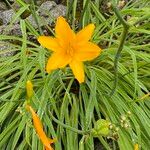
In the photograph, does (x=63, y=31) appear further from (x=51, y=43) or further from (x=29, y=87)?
(x=29, y=87)

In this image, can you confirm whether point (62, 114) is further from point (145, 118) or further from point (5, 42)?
point (5, 42)

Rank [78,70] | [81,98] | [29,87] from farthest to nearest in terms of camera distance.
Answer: [81,98], [78,70], [29,87]

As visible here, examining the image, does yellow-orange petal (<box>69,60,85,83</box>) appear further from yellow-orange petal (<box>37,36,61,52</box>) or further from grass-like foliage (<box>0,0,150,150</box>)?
grass-like foliage (<box>0,0,150,150</box>)

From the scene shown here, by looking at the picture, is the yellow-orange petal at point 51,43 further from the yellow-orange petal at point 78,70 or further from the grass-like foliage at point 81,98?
the grass-like foliage at point 81,98

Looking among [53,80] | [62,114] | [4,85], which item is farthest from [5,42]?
[62,114]

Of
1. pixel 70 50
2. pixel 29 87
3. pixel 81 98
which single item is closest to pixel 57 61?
pixel 70 50

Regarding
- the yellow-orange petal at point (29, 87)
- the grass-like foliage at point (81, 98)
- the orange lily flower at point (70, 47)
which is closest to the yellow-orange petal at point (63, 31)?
the orange lily flower at point (70, 47)

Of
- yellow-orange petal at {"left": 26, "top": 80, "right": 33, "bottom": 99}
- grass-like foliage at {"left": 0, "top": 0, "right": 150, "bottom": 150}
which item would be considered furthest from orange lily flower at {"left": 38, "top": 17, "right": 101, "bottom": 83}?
grass-like foliage at {"left": 0, "top": 0, "right": 150, "bottom": 150}
